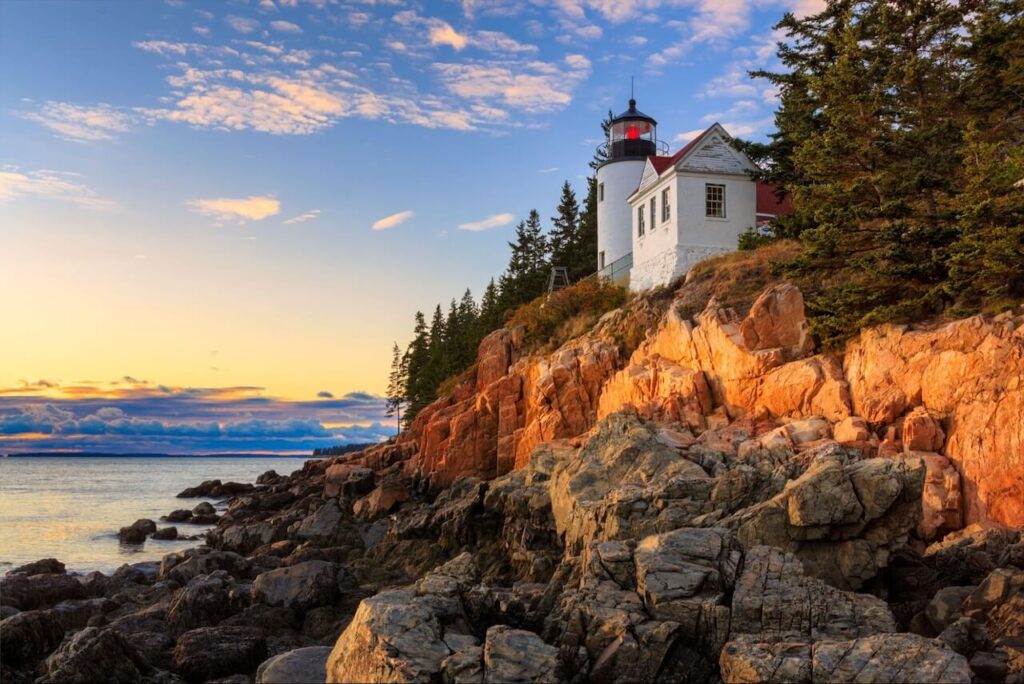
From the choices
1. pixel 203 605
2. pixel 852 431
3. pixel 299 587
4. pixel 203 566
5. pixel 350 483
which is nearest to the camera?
pixel 203 605

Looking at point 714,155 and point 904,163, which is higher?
point 714,155

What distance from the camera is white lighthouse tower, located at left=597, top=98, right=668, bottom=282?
4100cm

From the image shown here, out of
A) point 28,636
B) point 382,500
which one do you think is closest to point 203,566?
point 28,636

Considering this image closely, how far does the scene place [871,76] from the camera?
2567 cm

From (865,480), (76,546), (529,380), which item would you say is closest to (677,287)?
(529,380)

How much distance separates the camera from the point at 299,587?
17328 millimetres

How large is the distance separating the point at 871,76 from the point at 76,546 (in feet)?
114

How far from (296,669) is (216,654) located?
13.0 feet

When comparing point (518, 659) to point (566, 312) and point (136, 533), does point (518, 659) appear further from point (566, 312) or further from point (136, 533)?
point (136, 533)

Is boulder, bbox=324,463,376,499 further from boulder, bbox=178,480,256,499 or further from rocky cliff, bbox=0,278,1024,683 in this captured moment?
boulder, bbox=178,480,256,499

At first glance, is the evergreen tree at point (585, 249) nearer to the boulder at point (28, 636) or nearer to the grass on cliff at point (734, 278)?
the grass on cliff at point (734, 278)

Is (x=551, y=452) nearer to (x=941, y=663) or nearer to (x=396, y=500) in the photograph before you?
(x=396, y=500)

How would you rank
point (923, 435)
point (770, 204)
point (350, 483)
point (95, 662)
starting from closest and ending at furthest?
point (95, 662) → point (923, 435) → point (350, 483) → point (770, 204)

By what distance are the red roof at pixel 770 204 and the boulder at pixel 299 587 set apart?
978 inches
